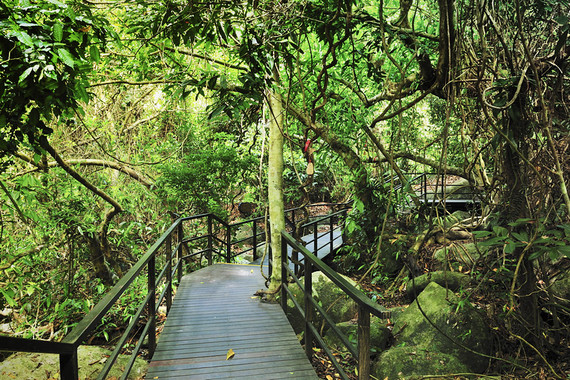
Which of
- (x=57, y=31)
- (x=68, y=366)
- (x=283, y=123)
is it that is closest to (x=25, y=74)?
(x=57, y=31)

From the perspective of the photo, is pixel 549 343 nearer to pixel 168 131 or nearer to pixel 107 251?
pixel 107 251

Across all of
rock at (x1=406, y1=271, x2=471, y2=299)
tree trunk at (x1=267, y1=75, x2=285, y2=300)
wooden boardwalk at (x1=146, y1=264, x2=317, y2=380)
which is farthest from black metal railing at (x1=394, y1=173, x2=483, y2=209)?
wooden boardwalk at (x1=146, y1=264, x2=317, y2=380)

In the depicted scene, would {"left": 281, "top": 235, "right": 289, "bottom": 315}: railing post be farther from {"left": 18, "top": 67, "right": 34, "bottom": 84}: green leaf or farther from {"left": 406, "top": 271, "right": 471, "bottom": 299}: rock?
{"left": 18, "top": 67, "right": 34, "bottom": 84}: green leaf

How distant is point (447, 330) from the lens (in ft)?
14.8

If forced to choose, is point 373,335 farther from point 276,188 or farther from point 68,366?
point 68,366

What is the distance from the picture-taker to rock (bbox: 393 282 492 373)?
4.24 meters

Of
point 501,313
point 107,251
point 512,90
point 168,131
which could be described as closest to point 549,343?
point 501,313

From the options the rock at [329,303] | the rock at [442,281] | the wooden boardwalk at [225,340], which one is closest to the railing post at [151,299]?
the wooden boardwalk at [225,340]

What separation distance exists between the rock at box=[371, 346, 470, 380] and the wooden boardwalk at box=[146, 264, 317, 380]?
120 cm

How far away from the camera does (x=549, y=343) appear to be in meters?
3.57

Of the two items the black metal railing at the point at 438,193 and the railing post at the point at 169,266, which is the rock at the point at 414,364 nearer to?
the black metal railing at the point at 438,193

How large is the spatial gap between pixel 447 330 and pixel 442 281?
1.38 metres

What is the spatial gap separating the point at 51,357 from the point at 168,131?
19.6 feet

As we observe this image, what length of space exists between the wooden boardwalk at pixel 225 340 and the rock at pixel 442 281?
2168mm
